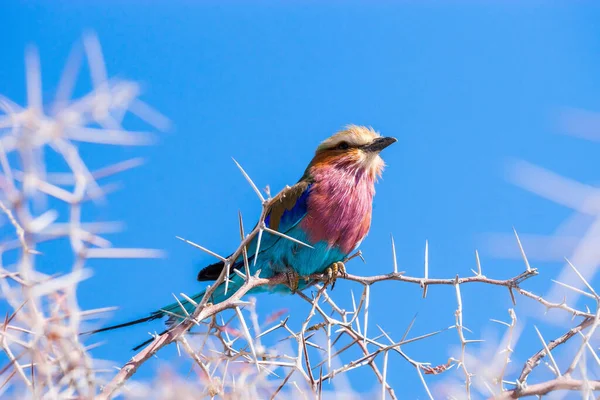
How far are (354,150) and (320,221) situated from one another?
860 millimetres

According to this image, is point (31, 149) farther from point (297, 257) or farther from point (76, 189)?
point (297, 257)

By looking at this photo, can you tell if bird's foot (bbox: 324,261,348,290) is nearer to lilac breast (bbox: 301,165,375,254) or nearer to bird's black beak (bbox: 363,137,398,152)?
lilac breast (bbox: 301,165,375,254)

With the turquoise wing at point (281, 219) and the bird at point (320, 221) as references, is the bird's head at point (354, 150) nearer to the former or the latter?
the bird at point (320, 221)

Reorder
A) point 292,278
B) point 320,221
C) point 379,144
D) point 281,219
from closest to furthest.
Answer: point 292,278
point 320,221
point 281,219
point 379,144

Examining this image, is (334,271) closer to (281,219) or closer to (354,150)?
(281,219)

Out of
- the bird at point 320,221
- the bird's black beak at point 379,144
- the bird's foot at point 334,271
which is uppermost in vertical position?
the bird's black beak at point 379,144

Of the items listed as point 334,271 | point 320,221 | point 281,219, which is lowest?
point 334,271

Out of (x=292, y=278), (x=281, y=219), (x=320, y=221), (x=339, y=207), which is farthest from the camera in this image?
(x=281, y=219)

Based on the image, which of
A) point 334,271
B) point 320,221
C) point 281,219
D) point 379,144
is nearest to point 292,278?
point 334,271

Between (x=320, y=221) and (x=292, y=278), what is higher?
(x=320, y=221)

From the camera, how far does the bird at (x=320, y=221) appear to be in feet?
15.3

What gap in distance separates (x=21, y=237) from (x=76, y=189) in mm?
198

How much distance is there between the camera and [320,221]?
485cm

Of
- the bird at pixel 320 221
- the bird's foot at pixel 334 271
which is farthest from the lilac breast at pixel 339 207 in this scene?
the bird's foot at pixel 334 271
